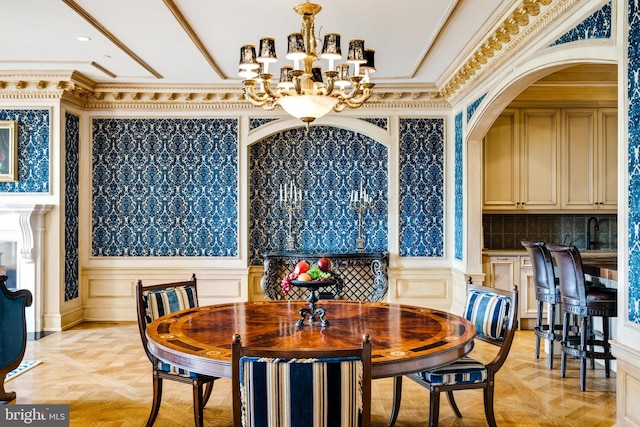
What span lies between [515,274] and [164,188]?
14.2 ft

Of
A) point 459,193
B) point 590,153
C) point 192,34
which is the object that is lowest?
point 459,193

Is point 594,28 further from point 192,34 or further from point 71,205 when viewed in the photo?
point 71,205

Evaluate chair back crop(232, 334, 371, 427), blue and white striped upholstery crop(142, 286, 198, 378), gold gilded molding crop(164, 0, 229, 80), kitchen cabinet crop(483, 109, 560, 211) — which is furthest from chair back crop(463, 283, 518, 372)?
kitchen cabinet crop(483, 109, 560, 211)

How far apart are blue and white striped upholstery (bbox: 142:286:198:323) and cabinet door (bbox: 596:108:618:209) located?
16.6ft

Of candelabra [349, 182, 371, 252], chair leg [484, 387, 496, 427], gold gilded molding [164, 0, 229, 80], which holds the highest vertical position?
gold gilded molding [164, 0, 229, 80]

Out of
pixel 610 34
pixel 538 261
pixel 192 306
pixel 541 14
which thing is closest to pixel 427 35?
pixel 541 14

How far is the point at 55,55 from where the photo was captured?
512cm

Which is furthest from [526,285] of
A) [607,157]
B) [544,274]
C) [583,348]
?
[583,348]

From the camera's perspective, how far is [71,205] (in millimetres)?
6191

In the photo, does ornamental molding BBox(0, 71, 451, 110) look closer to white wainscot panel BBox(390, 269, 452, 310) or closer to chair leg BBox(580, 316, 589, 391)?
white wainscot panel BBox(390, 269, 452, 310)

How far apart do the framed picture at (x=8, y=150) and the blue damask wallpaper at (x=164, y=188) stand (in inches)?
35.0

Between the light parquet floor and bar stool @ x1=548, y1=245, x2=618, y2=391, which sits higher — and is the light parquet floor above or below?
below

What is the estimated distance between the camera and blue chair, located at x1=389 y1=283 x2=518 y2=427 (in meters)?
2.72

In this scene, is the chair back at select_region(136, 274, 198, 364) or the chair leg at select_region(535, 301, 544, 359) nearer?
the chair back at select_region(136, 274, 198, 364)
